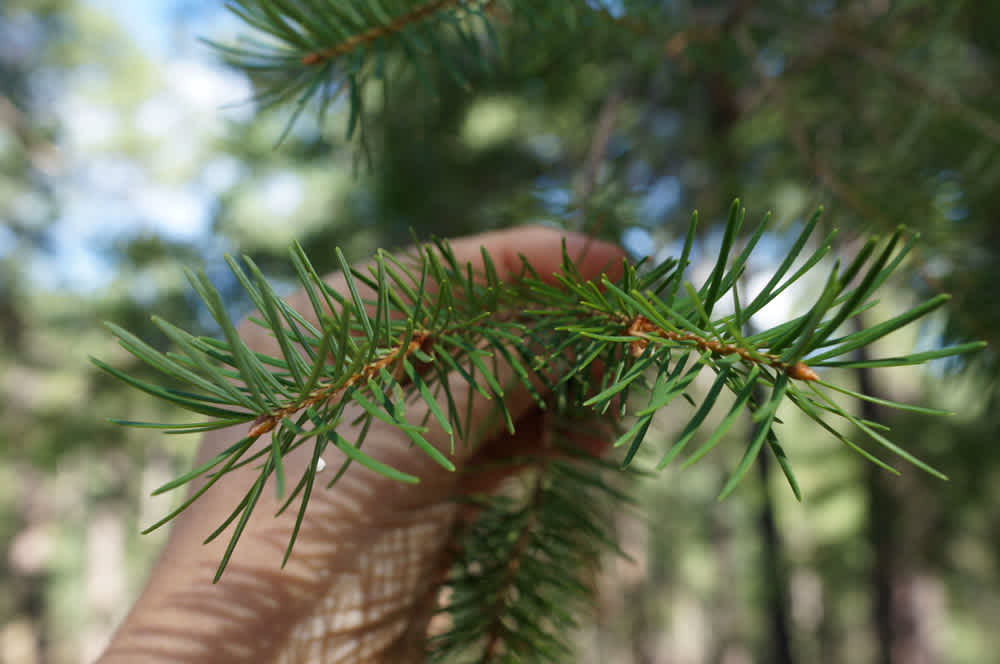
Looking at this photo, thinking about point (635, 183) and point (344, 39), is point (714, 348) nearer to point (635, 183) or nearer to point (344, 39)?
point (344, 39)

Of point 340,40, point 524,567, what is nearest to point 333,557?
point 524,567

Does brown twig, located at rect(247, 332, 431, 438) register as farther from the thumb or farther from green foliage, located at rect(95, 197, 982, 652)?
the thumb

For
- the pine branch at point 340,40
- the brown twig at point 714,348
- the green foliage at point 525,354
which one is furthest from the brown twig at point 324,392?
the pine branch at point 340,40

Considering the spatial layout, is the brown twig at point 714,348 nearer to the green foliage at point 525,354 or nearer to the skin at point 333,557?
the green foliage at point 525,354

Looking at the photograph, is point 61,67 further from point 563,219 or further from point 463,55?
point 563,219

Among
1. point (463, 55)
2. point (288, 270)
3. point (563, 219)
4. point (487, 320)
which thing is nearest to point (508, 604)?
point (487, 320)

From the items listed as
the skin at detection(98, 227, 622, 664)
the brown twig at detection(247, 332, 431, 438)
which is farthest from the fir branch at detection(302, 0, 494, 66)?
the brown twig at detection(247, 332, 431, 438)
